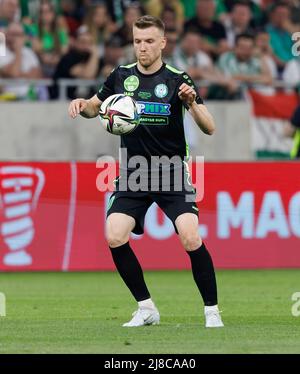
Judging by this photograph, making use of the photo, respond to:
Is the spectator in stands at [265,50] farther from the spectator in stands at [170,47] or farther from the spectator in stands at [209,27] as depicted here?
the spectator in stands at [170,47]

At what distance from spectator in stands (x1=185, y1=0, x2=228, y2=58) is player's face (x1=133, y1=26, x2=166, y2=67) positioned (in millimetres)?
10803

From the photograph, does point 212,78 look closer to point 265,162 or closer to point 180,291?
point 265,162

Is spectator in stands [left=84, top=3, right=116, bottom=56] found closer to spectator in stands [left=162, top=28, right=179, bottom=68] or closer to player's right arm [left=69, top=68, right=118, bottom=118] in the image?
spectator in stands [left=162, top=28, right=179, bottom=68]

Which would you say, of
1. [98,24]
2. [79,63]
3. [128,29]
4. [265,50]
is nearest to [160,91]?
[79,63]

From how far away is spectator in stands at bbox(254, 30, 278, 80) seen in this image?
20.8 metres

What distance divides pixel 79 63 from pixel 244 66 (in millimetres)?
2836

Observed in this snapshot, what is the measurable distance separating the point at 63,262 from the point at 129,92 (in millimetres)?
6750

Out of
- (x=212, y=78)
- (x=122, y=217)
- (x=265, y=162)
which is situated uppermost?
(x=212, y=78)

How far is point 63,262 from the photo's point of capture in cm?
1661

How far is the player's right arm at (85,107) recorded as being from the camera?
398 inches

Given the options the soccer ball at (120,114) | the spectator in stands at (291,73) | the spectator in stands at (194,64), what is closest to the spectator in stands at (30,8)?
the spectator in stands at (194,64)

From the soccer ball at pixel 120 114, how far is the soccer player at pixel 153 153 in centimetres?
17

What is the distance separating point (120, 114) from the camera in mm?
9852
